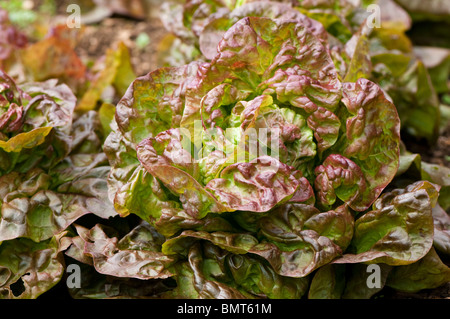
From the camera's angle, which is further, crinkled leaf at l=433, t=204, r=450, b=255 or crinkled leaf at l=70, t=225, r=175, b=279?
crinkled leaf at l=433, t=204, r=450, b=255

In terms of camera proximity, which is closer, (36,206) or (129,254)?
(129,254)

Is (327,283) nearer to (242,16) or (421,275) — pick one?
(421,275)

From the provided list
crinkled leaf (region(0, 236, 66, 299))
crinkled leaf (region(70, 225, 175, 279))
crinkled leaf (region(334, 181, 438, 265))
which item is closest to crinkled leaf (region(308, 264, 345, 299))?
crinkled leaf (region(334, 181, 438, 265))

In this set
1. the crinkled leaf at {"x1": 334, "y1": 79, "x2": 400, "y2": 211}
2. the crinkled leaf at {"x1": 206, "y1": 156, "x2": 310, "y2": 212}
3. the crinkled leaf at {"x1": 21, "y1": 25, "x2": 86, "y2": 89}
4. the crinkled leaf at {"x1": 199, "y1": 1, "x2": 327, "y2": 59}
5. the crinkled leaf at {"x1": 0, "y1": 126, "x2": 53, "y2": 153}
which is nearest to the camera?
the crinkled leaf at {"x1": 206, "y1": 156, "x2": 310, "y2": 212}

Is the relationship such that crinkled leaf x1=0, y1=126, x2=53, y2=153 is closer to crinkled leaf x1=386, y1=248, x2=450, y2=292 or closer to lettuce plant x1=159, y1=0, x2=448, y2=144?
lettuce plant x1=159, y1=0, x2=448, y2=144

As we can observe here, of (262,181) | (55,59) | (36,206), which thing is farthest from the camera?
(55,59)

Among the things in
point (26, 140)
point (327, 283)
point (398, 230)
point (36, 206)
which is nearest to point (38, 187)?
point (36, 206)

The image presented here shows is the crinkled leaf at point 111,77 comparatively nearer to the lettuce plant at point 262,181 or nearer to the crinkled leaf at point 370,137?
the lettuce plant at point 262,181

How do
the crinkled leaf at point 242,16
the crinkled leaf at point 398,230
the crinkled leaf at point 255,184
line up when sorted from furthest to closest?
1. the crinkled leaf at point 242,16
2. the crinkled leaf at point 398,230
3. the crinkled leaf at point 255,184

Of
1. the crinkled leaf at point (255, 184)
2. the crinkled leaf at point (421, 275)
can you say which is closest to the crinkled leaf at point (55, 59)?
the crinkled leaf at point (255, 184)

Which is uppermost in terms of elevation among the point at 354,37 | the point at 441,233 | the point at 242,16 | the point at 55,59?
the point at 242,16

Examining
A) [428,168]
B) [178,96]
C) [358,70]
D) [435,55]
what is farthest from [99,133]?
[435,55]

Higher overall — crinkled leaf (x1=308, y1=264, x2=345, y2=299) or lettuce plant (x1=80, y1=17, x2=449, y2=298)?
lettuce plant (x1=80, y1=17, x2=449, y2=298)
